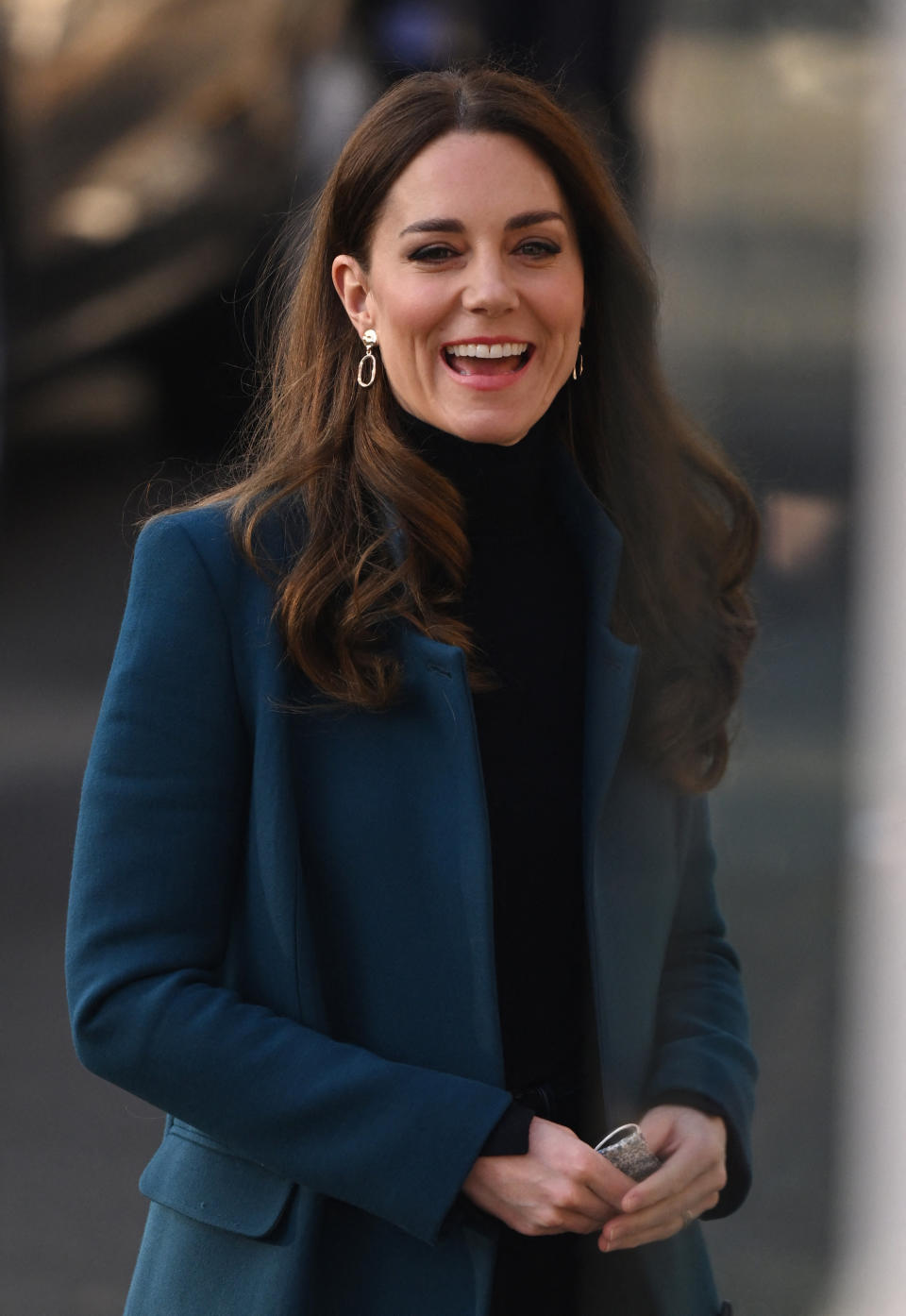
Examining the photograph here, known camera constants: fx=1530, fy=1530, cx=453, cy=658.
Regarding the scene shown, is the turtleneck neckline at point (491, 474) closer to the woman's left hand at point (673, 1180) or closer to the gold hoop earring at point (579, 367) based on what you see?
the gold hoop earring at point (579, 367)

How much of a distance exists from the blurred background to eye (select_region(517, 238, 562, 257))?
17 cm

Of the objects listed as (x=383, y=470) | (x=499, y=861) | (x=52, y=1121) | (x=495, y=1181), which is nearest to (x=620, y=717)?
(x=499, y=861)

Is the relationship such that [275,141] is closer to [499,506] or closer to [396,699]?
[499,506]

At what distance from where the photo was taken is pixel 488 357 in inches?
51.6

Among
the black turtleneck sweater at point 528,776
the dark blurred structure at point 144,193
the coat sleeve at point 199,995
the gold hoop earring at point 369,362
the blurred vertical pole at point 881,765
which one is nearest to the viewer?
the blurred vertical pole at point 881,765

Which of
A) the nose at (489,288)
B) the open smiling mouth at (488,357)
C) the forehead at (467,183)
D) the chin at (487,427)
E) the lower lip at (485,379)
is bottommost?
the chin at (487,427)

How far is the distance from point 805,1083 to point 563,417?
65cm

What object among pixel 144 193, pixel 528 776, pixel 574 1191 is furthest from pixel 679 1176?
pixel 144 193

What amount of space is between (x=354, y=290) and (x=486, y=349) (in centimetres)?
17

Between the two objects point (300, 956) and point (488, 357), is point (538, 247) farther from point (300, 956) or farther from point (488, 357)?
point (300, 956)

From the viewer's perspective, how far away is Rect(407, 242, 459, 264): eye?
4.25 feet

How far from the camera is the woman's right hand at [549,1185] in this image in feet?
3.79

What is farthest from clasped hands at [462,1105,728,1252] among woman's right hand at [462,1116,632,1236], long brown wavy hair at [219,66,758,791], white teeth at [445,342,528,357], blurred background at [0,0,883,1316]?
white teeth at [445,342,528,357]

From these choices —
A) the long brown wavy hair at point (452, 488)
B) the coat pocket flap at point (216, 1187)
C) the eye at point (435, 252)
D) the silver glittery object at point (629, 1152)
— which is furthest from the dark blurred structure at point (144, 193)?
the silver glittery object at point (629, 1152)
